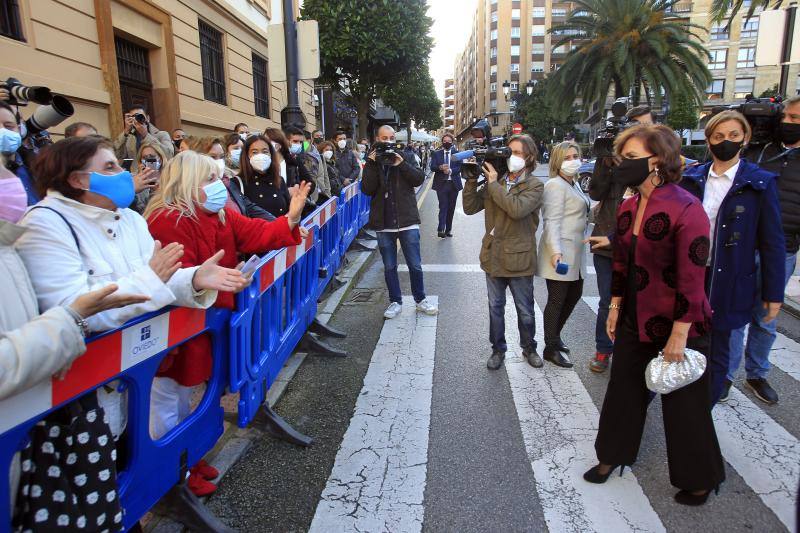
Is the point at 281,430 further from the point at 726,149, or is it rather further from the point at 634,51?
the point at 634,51

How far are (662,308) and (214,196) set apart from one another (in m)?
2.38

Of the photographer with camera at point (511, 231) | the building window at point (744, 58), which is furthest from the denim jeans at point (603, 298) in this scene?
the building window at point (744, 58)

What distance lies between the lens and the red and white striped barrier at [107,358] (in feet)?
4.87

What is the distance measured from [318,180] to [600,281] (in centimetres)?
493

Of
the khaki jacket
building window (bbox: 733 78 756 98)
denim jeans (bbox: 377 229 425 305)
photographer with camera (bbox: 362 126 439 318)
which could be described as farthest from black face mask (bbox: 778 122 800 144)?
building window (bbox: 733 78 756 98)

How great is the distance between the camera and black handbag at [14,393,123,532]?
1562 mm

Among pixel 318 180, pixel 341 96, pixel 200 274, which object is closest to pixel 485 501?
pixel 200 274

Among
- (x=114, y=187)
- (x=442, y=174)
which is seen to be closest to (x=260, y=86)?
(x=442, y=174)

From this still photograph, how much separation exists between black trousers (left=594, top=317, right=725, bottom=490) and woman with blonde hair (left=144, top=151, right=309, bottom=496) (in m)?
2.07

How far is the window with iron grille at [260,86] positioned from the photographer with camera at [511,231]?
12822 mm

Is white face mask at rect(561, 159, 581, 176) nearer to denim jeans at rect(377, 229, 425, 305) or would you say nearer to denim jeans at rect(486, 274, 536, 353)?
denim jeans at rect(486, 274, 536, 353)

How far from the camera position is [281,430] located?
124 inches

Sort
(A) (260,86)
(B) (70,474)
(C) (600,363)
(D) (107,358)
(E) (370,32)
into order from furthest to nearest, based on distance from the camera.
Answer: (A) (260,86), (E) (370,32), (C) (600,363), (D) (107,358), (B) (70,474)

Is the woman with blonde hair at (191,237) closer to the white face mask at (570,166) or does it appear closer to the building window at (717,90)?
the white face mask at (570,166)
